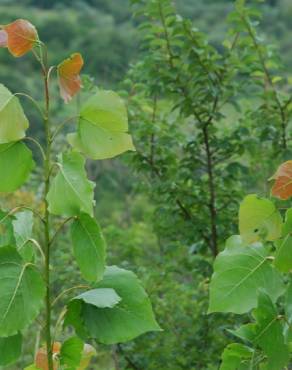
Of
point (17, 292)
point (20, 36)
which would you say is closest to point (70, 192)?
point (17, 292)

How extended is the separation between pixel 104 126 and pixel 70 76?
0.12 metres

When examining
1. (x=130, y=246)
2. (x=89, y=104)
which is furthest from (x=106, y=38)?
(x=89, y=104)

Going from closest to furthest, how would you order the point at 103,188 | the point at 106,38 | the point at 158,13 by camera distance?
the point at 158,13 < the point at 103,188 < the point at 106,38

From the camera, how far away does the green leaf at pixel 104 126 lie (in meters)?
1.31

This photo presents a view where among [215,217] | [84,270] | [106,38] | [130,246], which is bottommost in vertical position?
[106,38]

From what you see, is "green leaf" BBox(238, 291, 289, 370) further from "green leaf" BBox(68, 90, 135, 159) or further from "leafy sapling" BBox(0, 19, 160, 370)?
"green leaf" BBox(68, 90, 135, 159)

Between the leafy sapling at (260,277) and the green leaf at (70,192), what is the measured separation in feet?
0.81

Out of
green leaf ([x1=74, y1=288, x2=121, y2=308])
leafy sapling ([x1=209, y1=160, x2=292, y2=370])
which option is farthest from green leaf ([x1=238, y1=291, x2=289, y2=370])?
green leaf ([x1=74, y1=288, x2=121, y2=308])

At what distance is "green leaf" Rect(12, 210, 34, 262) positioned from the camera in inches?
55.0

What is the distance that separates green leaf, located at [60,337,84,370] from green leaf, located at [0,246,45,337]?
0.17 metres

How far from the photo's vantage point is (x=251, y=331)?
1.38 metres

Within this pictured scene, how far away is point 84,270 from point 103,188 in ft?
59.0

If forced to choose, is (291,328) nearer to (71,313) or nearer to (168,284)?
(71,313)

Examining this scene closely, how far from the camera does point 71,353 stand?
1.43 metres
